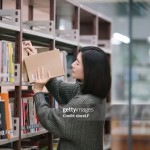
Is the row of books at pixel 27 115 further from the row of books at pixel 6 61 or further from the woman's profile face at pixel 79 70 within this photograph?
the woman's profile face at pixel 79 70

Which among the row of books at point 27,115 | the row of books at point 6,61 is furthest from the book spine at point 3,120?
the row of books at point 27,115

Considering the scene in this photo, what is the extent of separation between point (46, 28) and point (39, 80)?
3.54 ft

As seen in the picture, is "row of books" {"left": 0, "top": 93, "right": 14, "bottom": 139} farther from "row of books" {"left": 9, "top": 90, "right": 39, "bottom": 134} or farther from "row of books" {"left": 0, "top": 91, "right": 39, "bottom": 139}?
"row of books" {"left": 9, "top": 90, "right": 39, "bottom": 134}

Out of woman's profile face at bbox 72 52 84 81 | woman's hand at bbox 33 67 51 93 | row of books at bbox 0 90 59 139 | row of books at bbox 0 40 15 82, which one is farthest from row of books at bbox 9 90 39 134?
woman's profile face at bbox 72 52 84 81

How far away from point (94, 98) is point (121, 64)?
2224 millimetres

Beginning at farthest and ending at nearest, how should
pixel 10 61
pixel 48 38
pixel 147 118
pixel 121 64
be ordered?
pixel 121 64
pixel 147 118
pixel 48 38
pixel 10 61

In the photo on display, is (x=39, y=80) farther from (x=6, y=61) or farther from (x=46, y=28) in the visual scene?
(x=46, y=28)

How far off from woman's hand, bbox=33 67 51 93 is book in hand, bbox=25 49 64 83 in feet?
0.11

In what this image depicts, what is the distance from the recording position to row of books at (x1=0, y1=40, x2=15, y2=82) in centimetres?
278

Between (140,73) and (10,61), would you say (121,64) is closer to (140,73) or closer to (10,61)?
(140,73)

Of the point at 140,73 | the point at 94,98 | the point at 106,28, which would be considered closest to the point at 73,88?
the point at 94,98

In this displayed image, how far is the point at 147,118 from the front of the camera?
3.88 metres

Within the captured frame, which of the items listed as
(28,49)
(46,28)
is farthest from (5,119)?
(46,28)

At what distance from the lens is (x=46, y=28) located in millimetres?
3615
